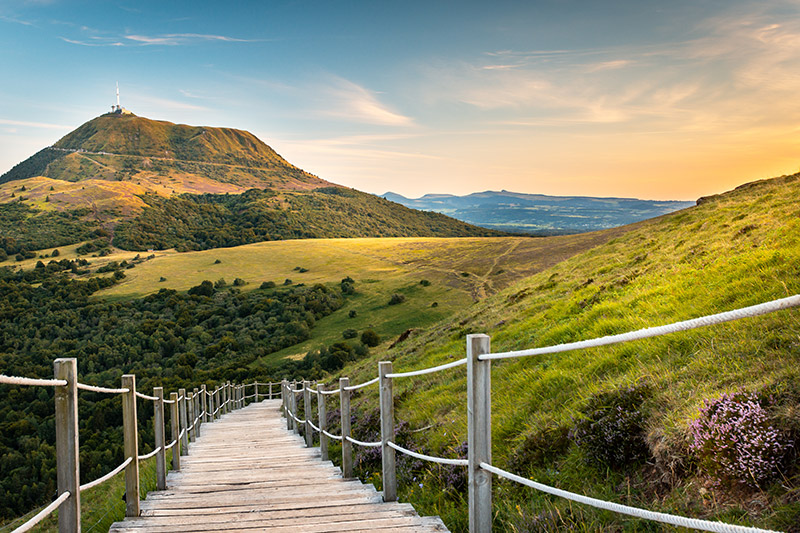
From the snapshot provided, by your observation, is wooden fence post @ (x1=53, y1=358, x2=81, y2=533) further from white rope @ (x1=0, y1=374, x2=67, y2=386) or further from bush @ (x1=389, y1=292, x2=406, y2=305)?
bush @ (x1=389, y1=292, x2=406, y2=305)

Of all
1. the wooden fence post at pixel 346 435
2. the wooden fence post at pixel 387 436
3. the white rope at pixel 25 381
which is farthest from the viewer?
the wooden fence post at pixel 346 435

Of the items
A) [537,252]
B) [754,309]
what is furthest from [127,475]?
[537,252]

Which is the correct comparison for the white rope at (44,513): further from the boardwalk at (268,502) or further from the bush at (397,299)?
the bush at (397,299)

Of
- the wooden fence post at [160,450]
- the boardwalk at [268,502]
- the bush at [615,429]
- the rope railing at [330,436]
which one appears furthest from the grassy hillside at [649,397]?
the wooden fence post at [160,450]

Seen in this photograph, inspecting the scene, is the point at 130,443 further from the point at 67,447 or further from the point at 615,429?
the point at 615,429

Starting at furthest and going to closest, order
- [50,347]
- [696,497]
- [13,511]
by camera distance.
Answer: [50,347]
[13,511]
[696,497]

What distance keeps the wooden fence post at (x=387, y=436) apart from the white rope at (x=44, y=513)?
2495 millimetres

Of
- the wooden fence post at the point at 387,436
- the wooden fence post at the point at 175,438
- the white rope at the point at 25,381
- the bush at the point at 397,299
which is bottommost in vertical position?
the bush at the point at 397,299

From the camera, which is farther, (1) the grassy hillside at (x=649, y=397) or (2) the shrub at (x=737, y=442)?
(1) the grassy hillside at (x=649, y=397)

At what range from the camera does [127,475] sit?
442 centimetres

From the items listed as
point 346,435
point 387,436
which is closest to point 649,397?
point 387,436

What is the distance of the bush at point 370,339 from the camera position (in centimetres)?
5591

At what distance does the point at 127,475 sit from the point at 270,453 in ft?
14.8

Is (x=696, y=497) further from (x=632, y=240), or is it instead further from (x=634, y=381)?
(x=632, y=240)
